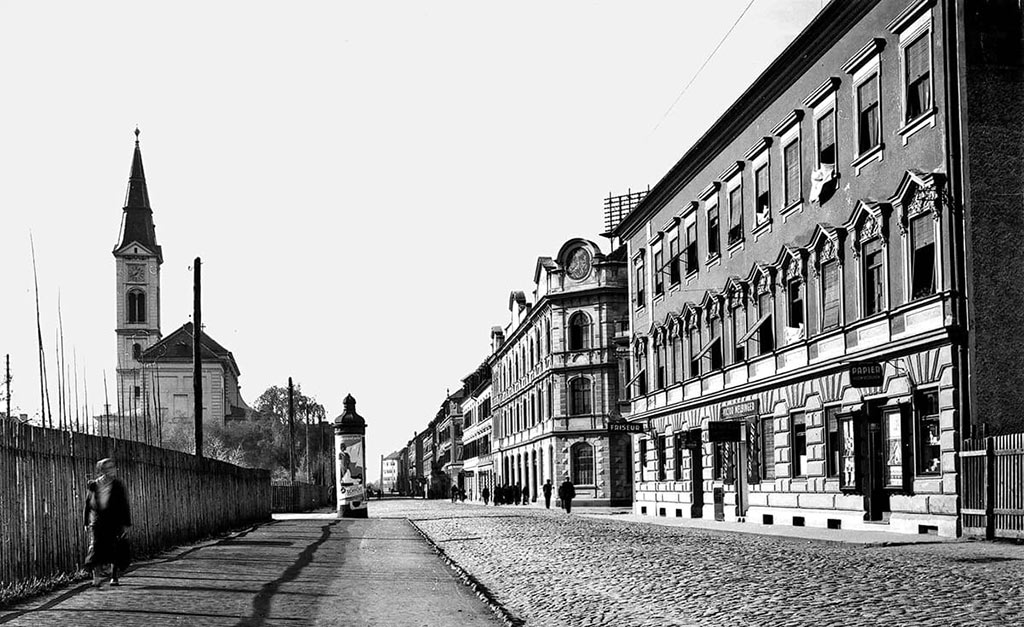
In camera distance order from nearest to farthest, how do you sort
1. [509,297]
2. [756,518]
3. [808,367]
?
[808,367] < [756,518] < [509,297]

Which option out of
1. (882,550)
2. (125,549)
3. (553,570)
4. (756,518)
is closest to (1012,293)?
(882,550)

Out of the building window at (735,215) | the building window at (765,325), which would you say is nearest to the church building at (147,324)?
the building window at (735,215)

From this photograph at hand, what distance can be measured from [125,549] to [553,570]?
5695mm

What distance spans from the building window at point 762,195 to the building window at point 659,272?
10.00m

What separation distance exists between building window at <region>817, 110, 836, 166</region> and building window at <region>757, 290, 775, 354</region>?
4784 mm

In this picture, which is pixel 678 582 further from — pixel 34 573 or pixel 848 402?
pixel 848 402

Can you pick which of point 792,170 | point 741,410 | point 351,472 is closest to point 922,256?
point 792,170

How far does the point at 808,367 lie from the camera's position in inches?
1216

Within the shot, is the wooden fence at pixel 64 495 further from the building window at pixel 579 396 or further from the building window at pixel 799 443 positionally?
the building window at pixel 579 396

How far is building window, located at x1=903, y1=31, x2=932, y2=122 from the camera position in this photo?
2509cm

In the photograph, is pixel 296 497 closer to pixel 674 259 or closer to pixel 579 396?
pixel 579 396

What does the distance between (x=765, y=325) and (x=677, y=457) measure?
34.2 ft

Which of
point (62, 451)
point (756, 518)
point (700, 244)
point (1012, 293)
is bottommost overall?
point (756, 518)

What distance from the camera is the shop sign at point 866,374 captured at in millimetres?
27078
